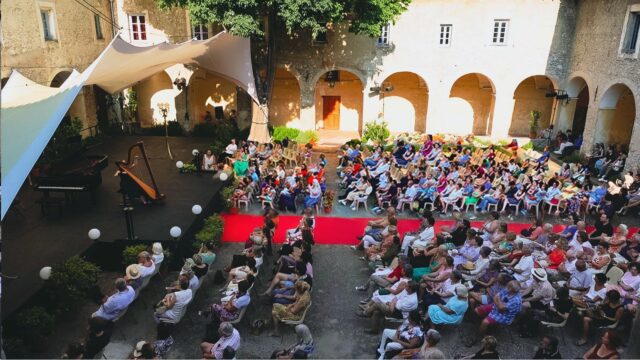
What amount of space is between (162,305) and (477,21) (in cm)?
2020

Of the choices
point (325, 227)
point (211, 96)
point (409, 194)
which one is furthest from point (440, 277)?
point (211, 96)

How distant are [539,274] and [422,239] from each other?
2733 millimetres

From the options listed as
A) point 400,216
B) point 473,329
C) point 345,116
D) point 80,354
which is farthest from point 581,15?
point 80,354

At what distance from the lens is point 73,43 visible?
19391 mm

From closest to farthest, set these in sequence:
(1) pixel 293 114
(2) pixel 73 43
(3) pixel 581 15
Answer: (2) pixel 73 43 < (3) pixel 581 15 < (1) pixel 293 114

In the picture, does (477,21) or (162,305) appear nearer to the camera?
(162,305)

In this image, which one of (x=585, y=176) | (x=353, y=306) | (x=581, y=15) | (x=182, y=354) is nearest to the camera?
(x=182, y=354)

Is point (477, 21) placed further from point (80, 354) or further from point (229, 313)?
point (80, 354)

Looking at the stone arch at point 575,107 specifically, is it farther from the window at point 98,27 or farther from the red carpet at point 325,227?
the window at point 98,27

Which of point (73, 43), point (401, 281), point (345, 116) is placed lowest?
point (401, 281)

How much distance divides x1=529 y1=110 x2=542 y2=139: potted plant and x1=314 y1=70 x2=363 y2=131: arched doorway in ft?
30.9

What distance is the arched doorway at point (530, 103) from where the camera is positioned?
25453 mm

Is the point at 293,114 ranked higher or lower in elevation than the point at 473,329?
higher

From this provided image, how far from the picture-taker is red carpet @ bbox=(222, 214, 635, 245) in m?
13.2
